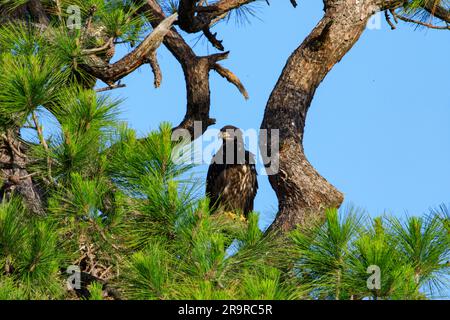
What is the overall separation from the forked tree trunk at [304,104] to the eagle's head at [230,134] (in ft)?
6.50

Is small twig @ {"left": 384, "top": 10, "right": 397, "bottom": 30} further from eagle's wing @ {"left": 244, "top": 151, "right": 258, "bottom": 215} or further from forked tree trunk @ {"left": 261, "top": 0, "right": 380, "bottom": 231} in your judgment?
eagle's wing @ {"left": 244, "top": 151, "right": 258, "bottom": 215}

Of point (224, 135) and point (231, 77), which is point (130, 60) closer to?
point (231, 77)

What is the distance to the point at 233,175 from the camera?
8.65 m

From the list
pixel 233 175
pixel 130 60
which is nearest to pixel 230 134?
pixel 233 175

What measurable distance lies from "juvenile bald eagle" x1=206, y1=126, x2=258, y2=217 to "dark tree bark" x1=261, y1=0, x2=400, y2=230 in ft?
6.54

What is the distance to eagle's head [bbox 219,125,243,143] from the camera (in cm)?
872

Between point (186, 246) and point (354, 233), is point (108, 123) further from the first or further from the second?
point (354, 233)

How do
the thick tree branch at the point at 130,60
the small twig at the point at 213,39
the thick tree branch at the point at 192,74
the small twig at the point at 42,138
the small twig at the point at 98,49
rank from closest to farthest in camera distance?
the small twig at the point at 42,138 < the small twig at the point at 98,49 < the thick tree branch at the point at 130,60 < the thick tree branch at the point at 192,74 < the small twig at the point at 213,39

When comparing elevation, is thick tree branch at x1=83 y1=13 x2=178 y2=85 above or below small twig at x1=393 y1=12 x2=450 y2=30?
below

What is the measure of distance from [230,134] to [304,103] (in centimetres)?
209

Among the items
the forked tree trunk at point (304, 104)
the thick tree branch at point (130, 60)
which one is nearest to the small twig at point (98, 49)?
the thick tree branch at point (130, 60)

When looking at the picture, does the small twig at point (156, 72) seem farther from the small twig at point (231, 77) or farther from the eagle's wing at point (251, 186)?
the eagle's wing at point (251, 186)

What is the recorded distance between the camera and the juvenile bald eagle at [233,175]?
8625mm

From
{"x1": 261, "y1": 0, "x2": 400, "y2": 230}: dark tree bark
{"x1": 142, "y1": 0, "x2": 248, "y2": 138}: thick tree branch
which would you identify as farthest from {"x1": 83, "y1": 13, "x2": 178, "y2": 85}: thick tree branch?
{"x1": 142, "y1": 0, "x2": 248, "y2": 138}: thick tree branch
